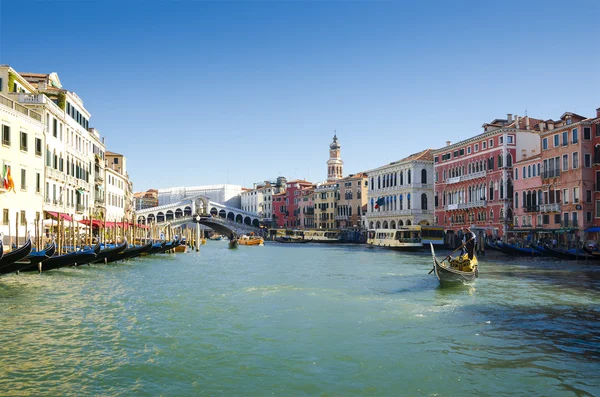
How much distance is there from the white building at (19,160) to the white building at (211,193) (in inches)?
2260

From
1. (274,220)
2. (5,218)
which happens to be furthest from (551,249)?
(274,220)

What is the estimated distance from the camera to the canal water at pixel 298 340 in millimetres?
5309

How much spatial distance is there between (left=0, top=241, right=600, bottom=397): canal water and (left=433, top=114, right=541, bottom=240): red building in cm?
1869

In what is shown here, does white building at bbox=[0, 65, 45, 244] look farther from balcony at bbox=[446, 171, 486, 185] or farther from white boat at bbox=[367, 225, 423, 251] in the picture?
balcony at bbox=[446, 171, 486, 185]

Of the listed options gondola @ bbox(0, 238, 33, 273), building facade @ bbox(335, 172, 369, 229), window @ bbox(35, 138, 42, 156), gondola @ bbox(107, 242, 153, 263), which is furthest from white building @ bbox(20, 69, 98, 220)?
building facade @ bbox(335, 172, 369, 229)

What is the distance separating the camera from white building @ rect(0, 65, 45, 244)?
53.8 ft

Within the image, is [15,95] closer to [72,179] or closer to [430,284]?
[72,179]

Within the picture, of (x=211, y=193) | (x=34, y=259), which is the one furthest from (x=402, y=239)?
(x=211, y=193)

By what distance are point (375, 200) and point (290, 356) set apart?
39.3 meters

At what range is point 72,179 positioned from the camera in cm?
2380

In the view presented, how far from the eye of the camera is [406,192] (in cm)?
3994

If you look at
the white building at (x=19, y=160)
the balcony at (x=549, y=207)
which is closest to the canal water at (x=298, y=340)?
the white building at (x=19, y=160)

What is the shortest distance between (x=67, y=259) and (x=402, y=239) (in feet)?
68.6

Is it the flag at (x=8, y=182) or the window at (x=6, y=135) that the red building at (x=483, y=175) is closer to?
the flag at (x=8, y=182)
